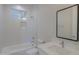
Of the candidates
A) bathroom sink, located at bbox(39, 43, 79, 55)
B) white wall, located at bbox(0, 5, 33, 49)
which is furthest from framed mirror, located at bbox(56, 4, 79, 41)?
white wall, located at bbox(0, 5, 33, 49)

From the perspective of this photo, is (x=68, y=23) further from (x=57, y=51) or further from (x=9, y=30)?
(x=9, y=30)

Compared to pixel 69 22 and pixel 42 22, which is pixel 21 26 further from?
pixel 69 22

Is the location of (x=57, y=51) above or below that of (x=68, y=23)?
below

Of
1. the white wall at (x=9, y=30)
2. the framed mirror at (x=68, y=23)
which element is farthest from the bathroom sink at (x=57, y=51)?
the white wall at (x=9, y=30)

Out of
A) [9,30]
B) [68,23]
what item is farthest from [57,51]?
[9,30]

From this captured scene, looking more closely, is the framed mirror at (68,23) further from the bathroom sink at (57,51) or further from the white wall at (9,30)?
the white wall at (9,30)

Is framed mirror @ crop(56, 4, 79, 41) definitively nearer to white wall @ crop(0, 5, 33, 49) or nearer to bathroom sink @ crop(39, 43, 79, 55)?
bathroom sink @ crop(39, 43, 79, 55)

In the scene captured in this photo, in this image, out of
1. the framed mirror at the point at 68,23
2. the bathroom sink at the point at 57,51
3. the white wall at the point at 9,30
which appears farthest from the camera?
the white wall at the point at 9,30

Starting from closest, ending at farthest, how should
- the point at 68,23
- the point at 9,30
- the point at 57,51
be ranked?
1. the point at 57,51
2. the point at 68,23
3. the point at 9,30

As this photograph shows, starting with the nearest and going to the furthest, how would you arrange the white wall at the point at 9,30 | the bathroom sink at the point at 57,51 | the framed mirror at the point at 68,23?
the bathroom sink at the point at 57,51, the framed mirror at the point at 68,23, the white wall at the point at 9,30

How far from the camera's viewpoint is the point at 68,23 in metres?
1.46

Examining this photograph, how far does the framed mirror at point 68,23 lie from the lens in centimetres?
136
